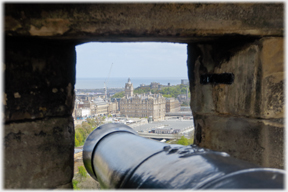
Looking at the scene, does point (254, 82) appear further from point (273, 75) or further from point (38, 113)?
point (38, 113)

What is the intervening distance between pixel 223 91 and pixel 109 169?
2.23 feet

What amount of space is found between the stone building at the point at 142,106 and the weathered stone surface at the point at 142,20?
44.7 ft

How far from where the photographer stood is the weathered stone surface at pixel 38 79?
119 centimetres

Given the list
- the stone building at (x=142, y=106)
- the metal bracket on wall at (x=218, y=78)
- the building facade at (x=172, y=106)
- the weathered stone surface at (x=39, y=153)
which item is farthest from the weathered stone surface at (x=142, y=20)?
the building facade at (x=172, y=106)

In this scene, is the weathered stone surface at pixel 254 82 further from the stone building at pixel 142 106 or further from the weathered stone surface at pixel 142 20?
the stone building at pixel 142 106

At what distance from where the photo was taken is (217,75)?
154cm

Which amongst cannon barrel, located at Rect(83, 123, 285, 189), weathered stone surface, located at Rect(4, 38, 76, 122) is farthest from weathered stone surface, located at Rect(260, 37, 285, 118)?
weathered stone surface, located at Rect(4, 38, 76, 122)

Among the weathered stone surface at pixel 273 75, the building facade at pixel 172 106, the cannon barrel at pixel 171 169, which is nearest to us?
the cannon barrel at pixel 171 169

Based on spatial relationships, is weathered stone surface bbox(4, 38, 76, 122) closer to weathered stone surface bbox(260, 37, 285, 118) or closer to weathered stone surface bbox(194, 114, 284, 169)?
weathered stone surface bbox(194, 114, 284, 169)

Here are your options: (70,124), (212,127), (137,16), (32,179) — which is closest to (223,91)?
(212,127)

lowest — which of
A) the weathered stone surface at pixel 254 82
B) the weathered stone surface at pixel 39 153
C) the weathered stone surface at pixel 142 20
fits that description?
the weathered stone surface at pixel 39 153

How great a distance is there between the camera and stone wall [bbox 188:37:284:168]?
133 centimetres

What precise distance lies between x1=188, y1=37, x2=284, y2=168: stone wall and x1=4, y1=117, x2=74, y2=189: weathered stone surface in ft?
2.14

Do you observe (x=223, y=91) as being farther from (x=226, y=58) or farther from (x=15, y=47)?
(x=15, y=47)
